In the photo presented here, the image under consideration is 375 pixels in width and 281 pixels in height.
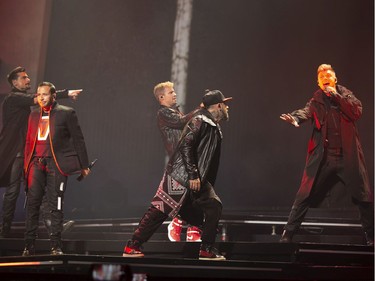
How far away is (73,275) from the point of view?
18.4 ft

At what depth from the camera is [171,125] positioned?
7066 millimetres

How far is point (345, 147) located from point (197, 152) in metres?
1.57

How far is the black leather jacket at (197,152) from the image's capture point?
19.9ft

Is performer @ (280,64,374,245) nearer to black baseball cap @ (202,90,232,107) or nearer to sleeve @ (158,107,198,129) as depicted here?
black baseball cap @ (202,90,232,107)

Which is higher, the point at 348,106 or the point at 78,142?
the point at 348,106

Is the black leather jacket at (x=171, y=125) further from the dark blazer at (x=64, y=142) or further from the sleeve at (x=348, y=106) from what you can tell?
the sleeve at (x=348, y=106)

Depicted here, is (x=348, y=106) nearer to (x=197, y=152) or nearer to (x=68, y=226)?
(x=197, y=152)

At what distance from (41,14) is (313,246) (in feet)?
19.3

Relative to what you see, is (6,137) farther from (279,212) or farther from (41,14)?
(279,212)

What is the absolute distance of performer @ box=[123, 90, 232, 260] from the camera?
5.91 meters

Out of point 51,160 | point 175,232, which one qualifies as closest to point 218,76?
point 175,232

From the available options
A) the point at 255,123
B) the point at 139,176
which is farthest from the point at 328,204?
the point at 139,176

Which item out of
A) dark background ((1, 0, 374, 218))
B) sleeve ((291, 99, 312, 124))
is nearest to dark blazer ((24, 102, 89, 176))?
sleeve ((291, 99, 312, 124))

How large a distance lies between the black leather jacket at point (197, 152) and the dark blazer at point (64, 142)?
1.00 m
